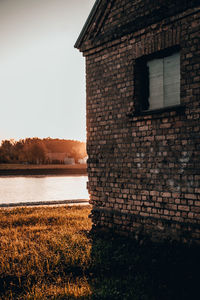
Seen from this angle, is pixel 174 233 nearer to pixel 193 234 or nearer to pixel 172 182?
pixel 193 234

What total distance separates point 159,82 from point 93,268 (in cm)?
326

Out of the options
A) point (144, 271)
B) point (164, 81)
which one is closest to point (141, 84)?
point (164, 81)

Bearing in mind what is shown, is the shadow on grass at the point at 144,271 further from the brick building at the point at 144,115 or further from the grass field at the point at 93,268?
the brick building at the point at 144,115

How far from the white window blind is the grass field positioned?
2.41m

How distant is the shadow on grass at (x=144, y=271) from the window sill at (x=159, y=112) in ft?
6.84

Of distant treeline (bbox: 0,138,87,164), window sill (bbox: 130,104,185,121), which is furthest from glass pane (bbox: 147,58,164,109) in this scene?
distant treeline (bbox: 0,138,87,164)

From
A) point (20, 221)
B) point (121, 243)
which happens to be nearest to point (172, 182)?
point (121, 243)

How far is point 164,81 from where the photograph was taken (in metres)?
4.95

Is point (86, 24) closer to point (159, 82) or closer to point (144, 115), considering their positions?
point (159, 82)

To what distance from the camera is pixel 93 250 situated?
15.4 feet

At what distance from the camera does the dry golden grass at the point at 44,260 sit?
11.0ft

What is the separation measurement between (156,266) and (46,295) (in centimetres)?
152

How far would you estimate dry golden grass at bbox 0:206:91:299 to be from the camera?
11.0 ft

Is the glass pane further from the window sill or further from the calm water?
the calm water
